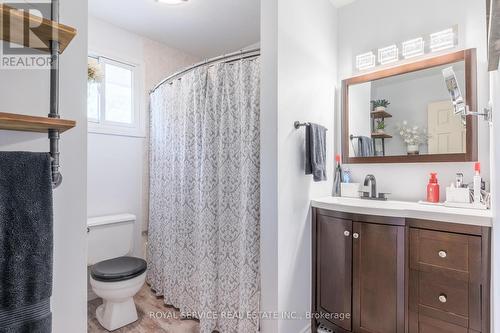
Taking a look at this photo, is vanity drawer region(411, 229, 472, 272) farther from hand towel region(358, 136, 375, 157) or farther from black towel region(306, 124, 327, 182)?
hand towel region(358, 136, 375, 157)

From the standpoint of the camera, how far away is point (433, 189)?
1.71m

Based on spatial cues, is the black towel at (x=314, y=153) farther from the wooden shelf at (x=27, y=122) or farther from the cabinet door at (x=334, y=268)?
the wooden shelf at (x=27, y=122)

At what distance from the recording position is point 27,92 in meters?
0.74

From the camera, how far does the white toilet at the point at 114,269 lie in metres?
1.81

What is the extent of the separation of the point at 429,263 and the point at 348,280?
467 mm

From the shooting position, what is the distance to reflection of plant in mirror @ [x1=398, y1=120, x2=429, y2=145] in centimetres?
181

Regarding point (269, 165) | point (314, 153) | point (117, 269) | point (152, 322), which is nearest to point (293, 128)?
point (314, 153)

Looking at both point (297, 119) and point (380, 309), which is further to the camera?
point (297, 119)

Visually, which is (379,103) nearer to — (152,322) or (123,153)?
(123,153)

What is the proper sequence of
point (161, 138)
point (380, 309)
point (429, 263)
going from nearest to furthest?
point (429, 263) < point (380, 309) < point (161, 138)

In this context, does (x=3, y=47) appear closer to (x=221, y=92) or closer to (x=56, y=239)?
(x=56, y=239)

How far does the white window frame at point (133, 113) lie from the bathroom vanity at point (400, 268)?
1935 mm

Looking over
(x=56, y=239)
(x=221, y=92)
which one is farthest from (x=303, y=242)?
(x=56, y=239)

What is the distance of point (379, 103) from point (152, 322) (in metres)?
2.48
